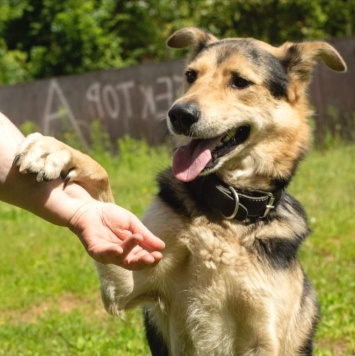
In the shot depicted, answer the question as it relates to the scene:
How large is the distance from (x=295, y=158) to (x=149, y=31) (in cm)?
1429

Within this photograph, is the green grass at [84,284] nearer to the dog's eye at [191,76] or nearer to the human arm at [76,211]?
the dog's eye at [191,76]

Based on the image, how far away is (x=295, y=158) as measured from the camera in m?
4.02

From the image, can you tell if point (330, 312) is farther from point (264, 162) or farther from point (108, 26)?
point (108, 26)

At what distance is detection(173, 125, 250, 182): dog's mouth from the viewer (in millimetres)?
3729

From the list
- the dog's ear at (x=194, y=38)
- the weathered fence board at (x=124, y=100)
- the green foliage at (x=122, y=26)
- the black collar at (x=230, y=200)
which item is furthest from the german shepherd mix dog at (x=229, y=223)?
the green foliage at (x=122, y=26)

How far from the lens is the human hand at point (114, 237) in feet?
9.13

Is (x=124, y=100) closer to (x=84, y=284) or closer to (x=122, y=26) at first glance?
(x=122, y=26)

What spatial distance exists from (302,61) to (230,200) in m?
1.00

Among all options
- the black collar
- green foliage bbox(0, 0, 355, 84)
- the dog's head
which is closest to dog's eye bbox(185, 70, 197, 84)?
the dog's head

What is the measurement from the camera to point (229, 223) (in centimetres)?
375

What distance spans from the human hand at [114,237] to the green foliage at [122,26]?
45.5 feet

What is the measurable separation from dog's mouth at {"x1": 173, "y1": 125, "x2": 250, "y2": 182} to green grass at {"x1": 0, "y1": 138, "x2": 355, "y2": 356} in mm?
1085

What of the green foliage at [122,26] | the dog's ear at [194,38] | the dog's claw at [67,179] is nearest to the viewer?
the dog's claw at [67,179]

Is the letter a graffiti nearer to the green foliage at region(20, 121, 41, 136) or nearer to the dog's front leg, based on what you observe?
the green foliage at region(20, 121, 41, 136)
